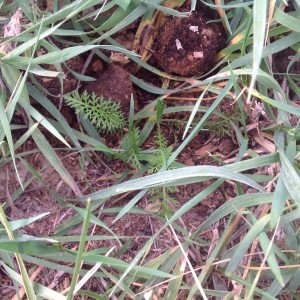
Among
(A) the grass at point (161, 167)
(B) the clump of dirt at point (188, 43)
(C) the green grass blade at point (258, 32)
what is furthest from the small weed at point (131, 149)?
(C) the green grass blade at point (258, 32)

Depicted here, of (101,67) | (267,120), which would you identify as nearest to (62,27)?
(101,67)

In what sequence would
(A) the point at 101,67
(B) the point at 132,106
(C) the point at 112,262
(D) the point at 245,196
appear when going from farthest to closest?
(A) the point at 101,67, (B) the point at 132,106, (D) the point at 245,196, (C) the point at 112,262

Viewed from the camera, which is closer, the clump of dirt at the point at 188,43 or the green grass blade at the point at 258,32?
the green grass blade at the point at 258,32

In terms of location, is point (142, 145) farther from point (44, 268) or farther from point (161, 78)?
point (44, 268)

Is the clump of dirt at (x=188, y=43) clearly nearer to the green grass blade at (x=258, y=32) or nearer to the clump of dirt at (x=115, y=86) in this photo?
the clump of dirt at (x=115, y=86)

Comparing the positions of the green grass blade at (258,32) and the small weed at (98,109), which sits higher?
the green grass blade at (258,32)

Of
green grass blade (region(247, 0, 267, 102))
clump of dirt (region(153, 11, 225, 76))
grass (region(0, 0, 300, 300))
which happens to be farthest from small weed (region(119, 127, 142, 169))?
green grass blade (region(247, 0, 267, 102))
